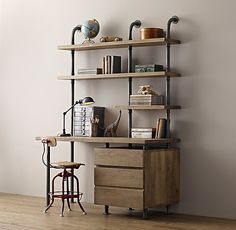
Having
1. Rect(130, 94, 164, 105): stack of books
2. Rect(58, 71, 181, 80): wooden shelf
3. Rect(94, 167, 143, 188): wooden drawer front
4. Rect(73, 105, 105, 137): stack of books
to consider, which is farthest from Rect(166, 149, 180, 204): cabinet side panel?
Answer: Rect(73, 105, 105, 137): stack of books

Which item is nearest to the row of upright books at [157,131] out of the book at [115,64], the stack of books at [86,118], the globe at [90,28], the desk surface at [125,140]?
the desk surface at [125,140]

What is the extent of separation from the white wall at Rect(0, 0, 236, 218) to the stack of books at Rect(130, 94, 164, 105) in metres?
0.18

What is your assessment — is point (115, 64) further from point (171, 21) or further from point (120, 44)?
point (171, 21)

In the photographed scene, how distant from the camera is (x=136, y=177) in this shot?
5.68m

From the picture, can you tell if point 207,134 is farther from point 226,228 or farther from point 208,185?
point 226,228

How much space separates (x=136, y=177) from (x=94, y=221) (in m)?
0.54

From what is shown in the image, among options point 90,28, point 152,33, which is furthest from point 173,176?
point 90,28

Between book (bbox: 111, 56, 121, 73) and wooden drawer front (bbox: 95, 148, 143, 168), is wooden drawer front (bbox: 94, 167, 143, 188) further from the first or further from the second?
book (bbox: 111, 56, 121, 73)

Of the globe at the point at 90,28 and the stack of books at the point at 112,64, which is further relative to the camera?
the globe at the point at 90,28

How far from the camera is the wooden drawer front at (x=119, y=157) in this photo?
5.68m

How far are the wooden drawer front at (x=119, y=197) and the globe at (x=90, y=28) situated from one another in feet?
5.32

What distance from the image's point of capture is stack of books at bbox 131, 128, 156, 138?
6047mm

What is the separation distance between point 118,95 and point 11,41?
1.70 metres

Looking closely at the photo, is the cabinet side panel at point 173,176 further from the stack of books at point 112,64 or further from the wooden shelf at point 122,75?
the stack of books at point 112,64
